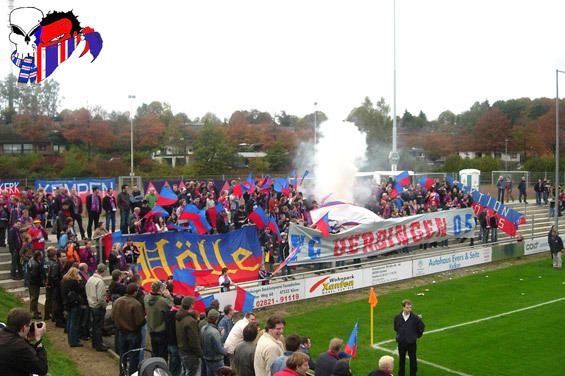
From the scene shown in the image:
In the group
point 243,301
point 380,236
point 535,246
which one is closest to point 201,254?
point 243,301

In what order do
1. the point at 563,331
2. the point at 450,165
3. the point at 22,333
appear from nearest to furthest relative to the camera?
1. the point at 22,333
2. the point at 563,331
3. the point at 450,165

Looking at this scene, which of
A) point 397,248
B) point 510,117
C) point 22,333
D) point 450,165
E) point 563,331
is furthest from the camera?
point 510,117

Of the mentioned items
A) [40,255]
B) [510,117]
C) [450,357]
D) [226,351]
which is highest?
[510,117]

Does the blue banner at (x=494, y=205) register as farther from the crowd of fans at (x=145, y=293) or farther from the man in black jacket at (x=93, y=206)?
the man in black jacket at (x=93, y=206)

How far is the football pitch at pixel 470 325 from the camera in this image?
1342cm

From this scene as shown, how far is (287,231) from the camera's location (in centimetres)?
2084

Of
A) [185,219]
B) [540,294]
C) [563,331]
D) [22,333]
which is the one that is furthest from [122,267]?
[540,294]

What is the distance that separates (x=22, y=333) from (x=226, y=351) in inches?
179

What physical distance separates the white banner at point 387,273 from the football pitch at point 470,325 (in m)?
1.02

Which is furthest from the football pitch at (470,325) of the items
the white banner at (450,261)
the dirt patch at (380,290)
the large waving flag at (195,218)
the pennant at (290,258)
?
the large waving flag at (195,218)

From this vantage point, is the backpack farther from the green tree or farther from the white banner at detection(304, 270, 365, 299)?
the green tree

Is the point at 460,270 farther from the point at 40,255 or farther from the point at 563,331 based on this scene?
the point at 40,255

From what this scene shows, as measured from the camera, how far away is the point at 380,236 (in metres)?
23.5

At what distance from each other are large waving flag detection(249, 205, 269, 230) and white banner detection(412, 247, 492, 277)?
21.9 feet
